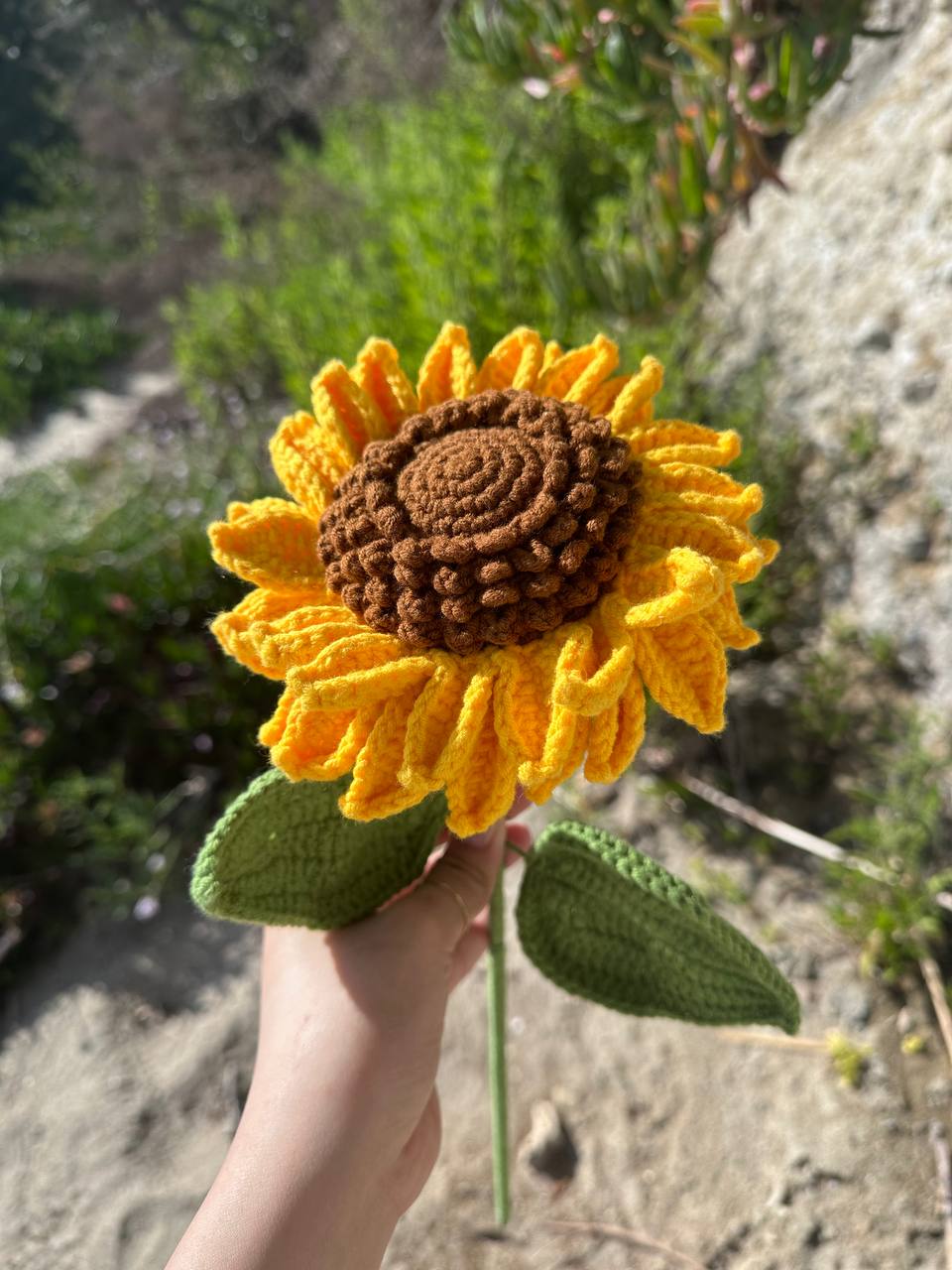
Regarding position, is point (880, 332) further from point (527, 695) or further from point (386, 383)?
point (527, 695)

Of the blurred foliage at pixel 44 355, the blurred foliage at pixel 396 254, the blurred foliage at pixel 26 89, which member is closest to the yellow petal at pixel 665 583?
the blurred foliage at pixel 396 254

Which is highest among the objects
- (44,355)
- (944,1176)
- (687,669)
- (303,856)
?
(687,669)

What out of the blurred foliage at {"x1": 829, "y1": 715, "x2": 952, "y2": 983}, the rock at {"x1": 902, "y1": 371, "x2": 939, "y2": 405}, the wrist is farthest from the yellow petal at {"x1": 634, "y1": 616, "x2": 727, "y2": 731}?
the rock at {"x1": 902, "y1": 371, "x2": 939, "y2": 405}

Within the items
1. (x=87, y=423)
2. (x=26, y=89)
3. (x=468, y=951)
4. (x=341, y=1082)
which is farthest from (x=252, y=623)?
(x=87, y=423)

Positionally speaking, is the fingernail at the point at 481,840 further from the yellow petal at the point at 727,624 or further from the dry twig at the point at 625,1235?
the dry twig at the point at 625,1235

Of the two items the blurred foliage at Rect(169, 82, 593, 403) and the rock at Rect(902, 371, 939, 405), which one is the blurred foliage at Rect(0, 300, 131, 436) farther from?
the rock at Rect(902, 371, 939, 405)
